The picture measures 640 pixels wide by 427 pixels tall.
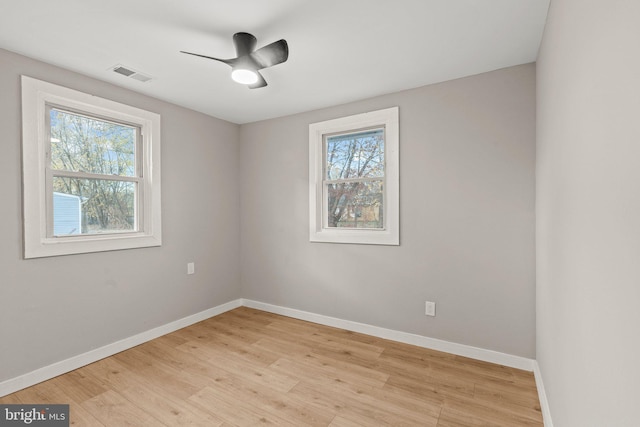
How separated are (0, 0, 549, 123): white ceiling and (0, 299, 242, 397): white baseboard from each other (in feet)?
7.91

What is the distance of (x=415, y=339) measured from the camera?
2.86m

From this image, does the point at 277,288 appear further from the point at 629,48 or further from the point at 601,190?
the point at 629,48

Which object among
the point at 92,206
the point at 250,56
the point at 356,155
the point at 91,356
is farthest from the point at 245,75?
the point at 91,356

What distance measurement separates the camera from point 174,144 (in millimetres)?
3271

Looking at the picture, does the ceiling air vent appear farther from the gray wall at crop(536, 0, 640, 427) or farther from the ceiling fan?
the gray wall at crop(536, 0, 640, 427)

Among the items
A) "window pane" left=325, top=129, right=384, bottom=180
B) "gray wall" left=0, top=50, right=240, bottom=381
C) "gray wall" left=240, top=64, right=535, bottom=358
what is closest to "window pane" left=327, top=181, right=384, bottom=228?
"window pane" left=325, top=129, right=384, bottom=180

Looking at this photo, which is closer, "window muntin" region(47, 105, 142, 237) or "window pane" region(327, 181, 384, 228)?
"window muntin" region(47, 105, 142, 237)

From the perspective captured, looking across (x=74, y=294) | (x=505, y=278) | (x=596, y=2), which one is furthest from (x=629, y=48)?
(x=74, y=294)

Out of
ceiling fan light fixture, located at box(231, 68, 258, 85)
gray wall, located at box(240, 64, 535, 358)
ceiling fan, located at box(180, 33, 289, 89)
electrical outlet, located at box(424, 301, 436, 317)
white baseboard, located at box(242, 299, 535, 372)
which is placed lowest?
white baseboard, located at box(242, 299, 535, 372)

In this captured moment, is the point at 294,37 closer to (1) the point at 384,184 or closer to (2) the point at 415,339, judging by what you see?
(1) the point at 384,184

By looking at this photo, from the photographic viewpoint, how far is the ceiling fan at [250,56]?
74.7 inches

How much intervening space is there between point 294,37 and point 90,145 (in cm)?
211

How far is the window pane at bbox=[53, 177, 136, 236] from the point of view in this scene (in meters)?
2.49

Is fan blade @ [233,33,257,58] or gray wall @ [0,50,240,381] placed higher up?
fan blade @ [233,33,257,58]
